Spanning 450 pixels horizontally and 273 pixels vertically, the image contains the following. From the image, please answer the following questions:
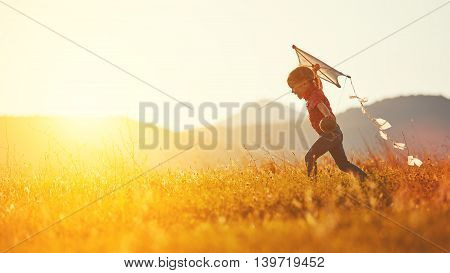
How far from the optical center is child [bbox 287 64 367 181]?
6.88 m

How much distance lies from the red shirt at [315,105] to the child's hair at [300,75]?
0.22 metres

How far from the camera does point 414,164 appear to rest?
7.59 metres

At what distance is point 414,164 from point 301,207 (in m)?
3.00

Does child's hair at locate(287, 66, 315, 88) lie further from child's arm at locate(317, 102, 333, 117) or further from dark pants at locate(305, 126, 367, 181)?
dark pants at locate(305, 126, 367, 181)

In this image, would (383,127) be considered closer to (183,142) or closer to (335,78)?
(335,78)

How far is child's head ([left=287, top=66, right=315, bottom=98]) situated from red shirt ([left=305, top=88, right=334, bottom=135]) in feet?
0.35

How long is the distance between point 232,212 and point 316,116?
2263mm

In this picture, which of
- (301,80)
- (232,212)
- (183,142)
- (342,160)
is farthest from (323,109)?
(183,142)

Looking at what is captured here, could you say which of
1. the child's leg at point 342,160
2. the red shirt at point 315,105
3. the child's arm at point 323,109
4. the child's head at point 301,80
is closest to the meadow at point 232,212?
the child's leg at point 342,160

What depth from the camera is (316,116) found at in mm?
6922

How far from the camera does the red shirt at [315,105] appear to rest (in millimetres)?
6867

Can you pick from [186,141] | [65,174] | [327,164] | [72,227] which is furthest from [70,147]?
[327,164]

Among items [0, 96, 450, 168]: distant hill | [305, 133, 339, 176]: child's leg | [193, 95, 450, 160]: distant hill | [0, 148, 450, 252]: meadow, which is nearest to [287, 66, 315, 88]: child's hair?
[193, 95, 450, 160]: distant hill

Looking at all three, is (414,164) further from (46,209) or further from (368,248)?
(46,209)
